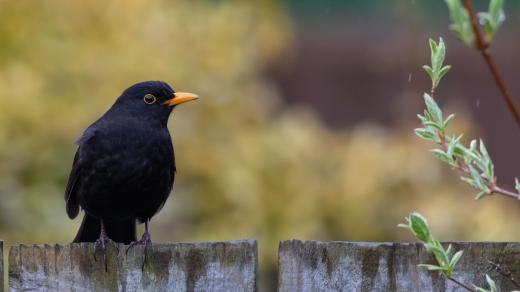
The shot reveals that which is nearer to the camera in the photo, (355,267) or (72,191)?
(355,267)

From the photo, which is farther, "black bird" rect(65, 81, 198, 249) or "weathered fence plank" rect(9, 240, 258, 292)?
"black bird" rect(65, 81, 198, 249)

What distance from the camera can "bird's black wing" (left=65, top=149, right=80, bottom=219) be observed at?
4.80m

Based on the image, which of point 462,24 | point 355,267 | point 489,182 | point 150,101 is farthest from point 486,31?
point 150,101

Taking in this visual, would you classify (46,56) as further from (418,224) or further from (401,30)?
(418,224)

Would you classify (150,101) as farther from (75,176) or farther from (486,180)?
(486,180)

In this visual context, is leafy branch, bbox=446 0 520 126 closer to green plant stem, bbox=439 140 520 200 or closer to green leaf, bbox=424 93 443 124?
green plant stem, bbox=439 140 520 200

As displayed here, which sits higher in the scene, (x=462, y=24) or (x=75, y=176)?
(x=75, y=176)

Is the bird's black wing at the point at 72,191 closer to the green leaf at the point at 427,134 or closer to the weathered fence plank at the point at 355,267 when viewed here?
the weathered fence plank at the point at 355,267

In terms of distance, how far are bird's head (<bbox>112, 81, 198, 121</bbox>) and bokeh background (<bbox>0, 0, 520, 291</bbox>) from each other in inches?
57.8

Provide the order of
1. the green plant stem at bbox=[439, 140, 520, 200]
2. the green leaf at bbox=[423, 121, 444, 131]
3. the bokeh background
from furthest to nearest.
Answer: the bokeh background → the green leaf at bbox=[423, 121, 444, 131] → the green plant stem at bbox=[439, 140, 520, 200]

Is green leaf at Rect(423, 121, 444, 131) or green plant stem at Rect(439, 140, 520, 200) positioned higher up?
green leaf at Rect(423, 121, 444, 131)

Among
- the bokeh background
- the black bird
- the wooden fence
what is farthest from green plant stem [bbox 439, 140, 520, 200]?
the bokeh background

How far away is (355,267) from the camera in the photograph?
2994 mm

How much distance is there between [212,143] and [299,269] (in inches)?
173
